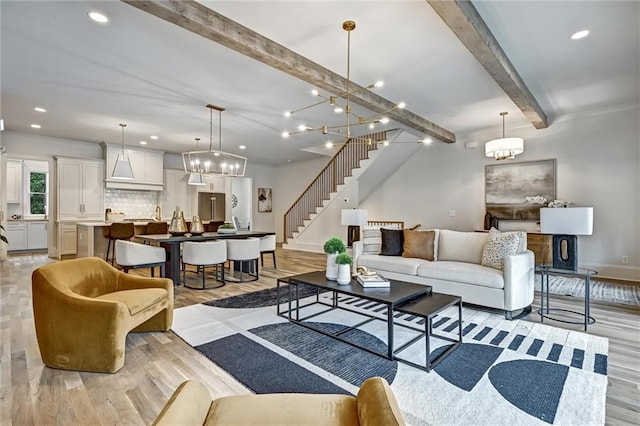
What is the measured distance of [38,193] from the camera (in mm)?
8750

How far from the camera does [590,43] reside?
10.7 feet

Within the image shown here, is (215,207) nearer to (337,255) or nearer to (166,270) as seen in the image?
(166,270)

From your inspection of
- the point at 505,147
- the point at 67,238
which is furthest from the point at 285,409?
the point at 67,238

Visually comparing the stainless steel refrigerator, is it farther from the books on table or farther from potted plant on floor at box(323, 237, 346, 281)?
the books on table

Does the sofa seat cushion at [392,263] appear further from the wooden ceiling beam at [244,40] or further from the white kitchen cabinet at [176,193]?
the white kitchen cabinet at [176,193]

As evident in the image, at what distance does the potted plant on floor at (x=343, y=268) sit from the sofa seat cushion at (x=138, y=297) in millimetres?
1633

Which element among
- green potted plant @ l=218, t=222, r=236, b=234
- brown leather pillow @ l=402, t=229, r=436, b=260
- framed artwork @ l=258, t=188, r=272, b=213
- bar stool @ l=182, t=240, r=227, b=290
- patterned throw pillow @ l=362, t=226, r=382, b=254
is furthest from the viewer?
framed artwork @ l=258, t=188, r=272, b=213

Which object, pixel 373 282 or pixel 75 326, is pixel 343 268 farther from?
pixel 75 326

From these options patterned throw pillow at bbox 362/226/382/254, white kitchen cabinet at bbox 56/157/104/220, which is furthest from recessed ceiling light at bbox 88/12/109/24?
white kitchen cabinet at bbox 56/157/104/220

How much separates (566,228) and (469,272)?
1139 mm

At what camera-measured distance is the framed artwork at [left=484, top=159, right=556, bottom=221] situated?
5.93m

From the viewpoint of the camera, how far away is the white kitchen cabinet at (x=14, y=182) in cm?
822

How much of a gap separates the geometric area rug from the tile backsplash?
610 centimetres

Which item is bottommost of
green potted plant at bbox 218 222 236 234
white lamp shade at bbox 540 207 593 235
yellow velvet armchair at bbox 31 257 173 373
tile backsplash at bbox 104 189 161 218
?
yellow velvet armchair at bbox 31 257 173 373
